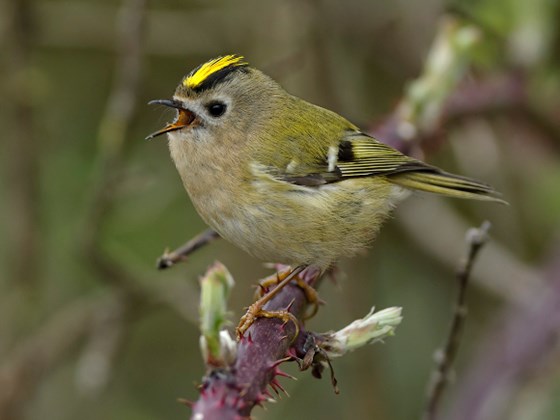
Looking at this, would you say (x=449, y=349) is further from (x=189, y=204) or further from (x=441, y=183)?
(x=189, y=204)

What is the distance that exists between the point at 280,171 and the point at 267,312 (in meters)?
0.98

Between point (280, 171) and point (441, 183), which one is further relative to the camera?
point (441, 183)

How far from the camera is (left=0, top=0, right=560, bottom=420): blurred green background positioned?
352 centimetres

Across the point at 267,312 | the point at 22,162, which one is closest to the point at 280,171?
the point at 267,312

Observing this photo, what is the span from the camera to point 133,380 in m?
5.06

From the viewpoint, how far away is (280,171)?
9.60 feet

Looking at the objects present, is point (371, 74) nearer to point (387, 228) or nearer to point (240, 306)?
point (387, 228)

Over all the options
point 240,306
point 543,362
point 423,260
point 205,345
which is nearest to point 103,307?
point 240,306

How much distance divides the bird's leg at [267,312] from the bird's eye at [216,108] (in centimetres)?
61

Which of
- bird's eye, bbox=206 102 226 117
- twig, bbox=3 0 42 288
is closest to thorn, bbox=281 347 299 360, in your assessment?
bird's eye, bbox=206 102 226 117

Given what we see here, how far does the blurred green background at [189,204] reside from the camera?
352 cm

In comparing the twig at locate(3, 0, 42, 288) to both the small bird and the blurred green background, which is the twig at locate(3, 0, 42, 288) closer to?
the blurred green background

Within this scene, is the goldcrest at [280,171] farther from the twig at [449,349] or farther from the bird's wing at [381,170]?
the twig at [449,349]

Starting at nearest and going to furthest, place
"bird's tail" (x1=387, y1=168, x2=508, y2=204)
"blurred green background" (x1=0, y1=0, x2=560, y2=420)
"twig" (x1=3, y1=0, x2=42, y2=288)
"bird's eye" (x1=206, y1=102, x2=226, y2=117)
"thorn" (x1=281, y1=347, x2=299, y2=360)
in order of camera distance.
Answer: "thorn" (x1=281, y1=347, x2=299, y2=360)
"bird's eye" (x1=206, y1=102, x2=226, y2=117)
"bird's tail" (x1=387, y1=168, x2=508, y2=204)
"blurred green background" (x1=0, y1=0, x2=560, y2=420)
"twig" (x1=3, y1=0, x2=42, y2=288)
